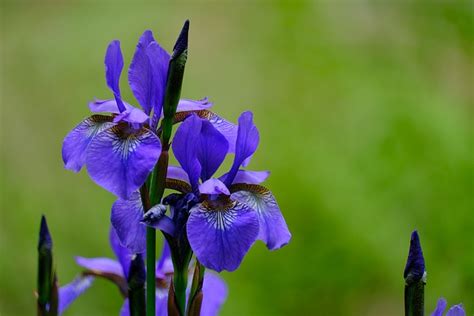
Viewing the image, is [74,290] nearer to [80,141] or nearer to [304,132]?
[80,141]

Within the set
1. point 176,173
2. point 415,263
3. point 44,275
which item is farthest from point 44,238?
point 415,263

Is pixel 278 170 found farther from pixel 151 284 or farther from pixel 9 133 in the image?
pixel 151 284

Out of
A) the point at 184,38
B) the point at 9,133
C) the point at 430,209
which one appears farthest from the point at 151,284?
the point at 9,133

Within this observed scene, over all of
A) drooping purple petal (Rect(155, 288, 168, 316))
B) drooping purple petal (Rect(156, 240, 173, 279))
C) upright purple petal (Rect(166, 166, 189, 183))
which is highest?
upright purple petal (Rect(166, 166, 189, 183))

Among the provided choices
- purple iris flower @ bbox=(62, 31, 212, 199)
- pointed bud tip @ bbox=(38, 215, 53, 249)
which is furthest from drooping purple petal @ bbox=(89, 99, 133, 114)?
pointed bud tip @ bbox=(38, 215, 53, 249)

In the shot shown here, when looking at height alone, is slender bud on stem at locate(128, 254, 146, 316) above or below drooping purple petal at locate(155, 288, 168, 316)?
above

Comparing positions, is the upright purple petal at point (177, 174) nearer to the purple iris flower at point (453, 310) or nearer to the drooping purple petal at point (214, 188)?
the drooping purple petal at point (214, 188)

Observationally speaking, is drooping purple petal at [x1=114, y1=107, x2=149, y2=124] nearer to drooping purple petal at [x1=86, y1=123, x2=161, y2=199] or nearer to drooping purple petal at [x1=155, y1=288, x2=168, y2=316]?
drooping purple petal at [x1=86, y1=123, x2=161, y2=199]
